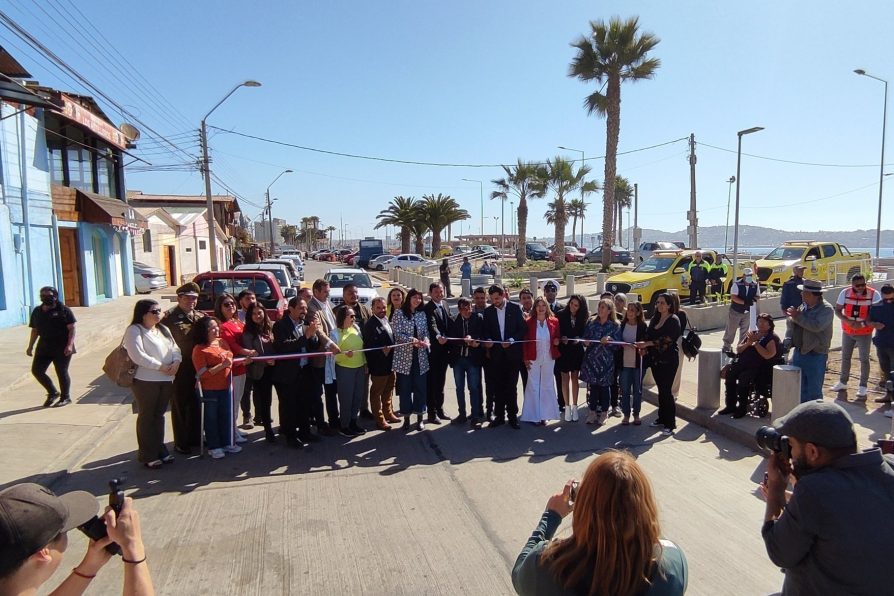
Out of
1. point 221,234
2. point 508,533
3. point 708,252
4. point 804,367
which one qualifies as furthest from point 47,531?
point 221,234

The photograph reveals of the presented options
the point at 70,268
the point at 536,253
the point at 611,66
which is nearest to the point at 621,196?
the point at 536,253

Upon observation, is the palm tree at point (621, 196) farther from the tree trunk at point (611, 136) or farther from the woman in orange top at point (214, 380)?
the woman in orange top at point (214, 380)

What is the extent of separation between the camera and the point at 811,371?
7.25 m

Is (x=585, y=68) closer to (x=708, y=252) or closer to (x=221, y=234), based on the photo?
(x=708, y=252)

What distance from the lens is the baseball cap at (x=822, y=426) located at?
2186 mm

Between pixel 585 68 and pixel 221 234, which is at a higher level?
pixel 585 68

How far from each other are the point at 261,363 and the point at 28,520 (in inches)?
198

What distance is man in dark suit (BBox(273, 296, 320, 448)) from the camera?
21.5 feet

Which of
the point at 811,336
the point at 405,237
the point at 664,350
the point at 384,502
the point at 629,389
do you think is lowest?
the point at 384,502

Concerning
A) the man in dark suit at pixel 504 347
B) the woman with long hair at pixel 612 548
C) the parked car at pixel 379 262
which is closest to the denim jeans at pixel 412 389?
the man in dark suit at pixel 504 347

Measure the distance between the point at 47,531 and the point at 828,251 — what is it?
23869 millimetres

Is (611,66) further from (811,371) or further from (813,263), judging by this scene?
(811,371)

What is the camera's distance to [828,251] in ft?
67.3

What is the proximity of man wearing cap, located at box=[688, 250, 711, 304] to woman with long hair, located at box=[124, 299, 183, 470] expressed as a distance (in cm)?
1495
